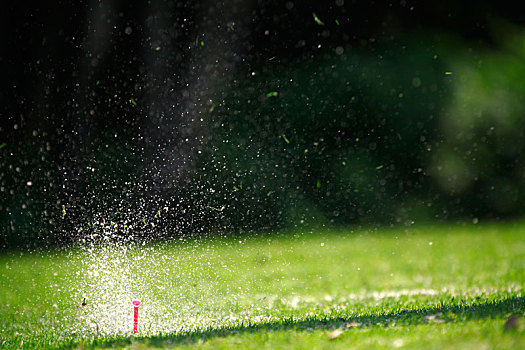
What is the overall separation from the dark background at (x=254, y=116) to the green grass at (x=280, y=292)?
1.14m

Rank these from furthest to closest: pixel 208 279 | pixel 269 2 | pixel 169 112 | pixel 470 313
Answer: pixel 269 2, pixel 169 112, pixel 208 279, pixel 470 313

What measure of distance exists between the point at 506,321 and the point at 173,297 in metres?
2.50

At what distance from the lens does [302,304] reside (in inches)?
160

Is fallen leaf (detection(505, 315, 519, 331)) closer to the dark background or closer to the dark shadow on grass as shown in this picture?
the dark shadow on grass

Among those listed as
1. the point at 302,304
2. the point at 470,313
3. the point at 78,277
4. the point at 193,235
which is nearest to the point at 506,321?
the point at 470,313

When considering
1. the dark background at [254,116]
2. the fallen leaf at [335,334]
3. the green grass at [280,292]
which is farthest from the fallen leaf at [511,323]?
the dark background at [254,116]

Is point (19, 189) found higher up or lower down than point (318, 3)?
lower down

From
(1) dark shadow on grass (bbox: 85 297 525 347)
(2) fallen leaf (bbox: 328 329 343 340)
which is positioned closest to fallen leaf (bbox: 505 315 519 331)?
(1) dark shadow on grass (bbox: 85 297 525 347)

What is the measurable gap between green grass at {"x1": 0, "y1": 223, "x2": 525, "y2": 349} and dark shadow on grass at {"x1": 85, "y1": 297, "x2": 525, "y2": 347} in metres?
0.01

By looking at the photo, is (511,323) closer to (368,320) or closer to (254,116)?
(368,320)

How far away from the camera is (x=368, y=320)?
3.24m

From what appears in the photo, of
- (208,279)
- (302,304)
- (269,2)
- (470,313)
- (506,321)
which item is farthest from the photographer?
(269,2)

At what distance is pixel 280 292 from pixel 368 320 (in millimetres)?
1400

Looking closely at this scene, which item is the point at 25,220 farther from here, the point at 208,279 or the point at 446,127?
the point at 446,127
